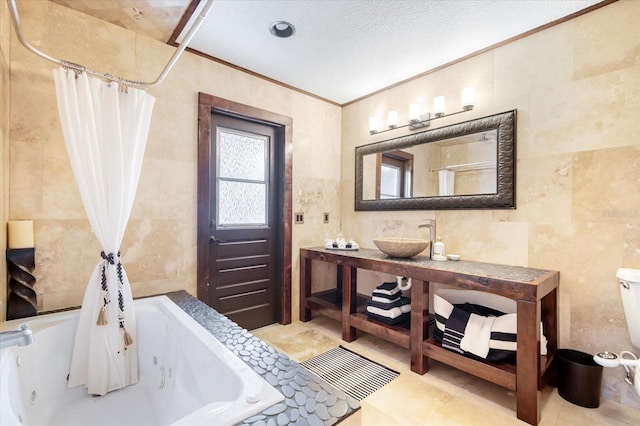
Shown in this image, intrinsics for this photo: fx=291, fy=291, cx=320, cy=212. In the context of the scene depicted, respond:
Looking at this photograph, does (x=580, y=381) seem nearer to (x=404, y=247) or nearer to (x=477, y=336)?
(x=477, y=336)

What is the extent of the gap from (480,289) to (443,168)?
113 cm

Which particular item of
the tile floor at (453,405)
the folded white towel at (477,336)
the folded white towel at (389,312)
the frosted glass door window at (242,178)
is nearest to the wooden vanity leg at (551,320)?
the tile floor at (453,405)

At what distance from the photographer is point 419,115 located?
263cm

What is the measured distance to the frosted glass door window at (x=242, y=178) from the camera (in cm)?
255

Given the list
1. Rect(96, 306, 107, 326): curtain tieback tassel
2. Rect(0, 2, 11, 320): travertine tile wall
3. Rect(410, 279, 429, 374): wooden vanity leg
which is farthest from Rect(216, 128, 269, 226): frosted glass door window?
Rect(410, 279, 429, 374): wooden vanity leg

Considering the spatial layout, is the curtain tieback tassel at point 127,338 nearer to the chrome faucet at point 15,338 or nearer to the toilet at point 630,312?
the chrome faucet at point 15,338

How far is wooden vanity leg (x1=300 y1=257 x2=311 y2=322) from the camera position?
296 centimetres

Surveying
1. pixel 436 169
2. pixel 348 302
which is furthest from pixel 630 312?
pixel 348 302

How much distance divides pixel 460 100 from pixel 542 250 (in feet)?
4.27

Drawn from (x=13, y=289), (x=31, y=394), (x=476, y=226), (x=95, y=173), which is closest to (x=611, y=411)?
(x=476, y=226)

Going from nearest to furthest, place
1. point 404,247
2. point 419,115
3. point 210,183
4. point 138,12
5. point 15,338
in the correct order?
point 15,338, point 138,12, point 404,247, point 210,183, point 419,115

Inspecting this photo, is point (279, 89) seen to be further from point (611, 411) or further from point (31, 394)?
point (611, 411)

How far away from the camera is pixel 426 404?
173 cm

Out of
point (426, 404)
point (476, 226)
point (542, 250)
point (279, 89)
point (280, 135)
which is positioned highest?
point (279, 89)
